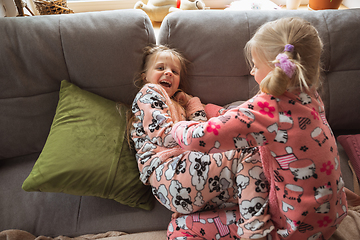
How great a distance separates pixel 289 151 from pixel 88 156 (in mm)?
869

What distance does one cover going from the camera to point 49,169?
1.14 m

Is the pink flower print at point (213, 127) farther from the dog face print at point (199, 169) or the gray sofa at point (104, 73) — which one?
the gray sofa at point (104, 73)

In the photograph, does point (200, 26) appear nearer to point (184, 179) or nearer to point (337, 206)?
point (184, 179)

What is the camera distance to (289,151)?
811mm

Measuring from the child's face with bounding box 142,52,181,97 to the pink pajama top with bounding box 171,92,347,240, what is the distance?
506 millimetres

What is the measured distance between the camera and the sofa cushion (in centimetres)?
133

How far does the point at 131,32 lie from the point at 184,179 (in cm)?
81

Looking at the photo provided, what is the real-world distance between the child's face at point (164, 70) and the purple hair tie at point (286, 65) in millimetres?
699

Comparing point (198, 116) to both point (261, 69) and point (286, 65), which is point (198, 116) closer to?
point (261, 69)

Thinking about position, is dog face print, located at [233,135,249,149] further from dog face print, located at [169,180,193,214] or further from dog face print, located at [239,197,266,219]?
dog face print, located at [169,180,193,214]

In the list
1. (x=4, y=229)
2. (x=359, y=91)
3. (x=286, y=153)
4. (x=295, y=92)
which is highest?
(x=295, y=92)

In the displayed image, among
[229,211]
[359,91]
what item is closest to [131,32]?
[229,211]

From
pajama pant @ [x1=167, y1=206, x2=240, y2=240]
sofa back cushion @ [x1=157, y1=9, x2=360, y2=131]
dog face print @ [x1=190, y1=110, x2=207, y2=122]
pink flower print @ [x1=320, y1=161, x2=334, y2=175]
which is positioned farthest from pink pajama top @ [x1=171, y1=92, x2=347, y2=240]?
sofa back cushion @ [x1=157, y1=9, x2=360, y2=131]

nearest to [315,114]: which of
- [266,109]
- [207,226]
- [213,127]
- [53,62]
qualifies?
[266,109]
